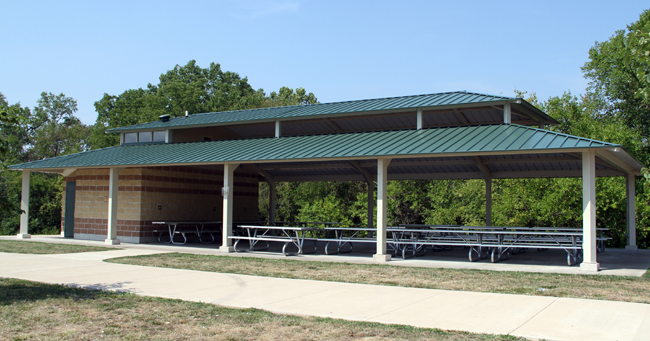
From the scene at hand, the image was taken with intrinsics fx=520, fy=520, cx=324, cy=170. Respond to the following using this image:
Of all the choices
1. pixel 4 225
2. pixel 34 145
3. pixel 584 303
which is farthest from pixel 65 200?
pixel 34 145

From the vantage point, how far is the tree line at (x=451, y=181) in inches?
833

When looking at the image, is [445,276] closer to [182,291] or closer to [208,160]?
[182,291]

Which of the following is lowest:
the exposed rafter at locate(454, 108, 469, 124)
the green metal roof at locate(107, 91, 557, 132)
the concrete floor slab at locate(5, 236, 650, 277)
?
the concrete floor slab at locate(5, 236, 650, 277)

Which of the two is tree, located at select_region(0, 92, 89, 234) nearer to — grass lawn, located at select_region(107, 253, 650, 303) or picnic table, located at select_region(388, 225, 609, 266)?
grass lawn, located at select_region(107, 253, 650, 303)

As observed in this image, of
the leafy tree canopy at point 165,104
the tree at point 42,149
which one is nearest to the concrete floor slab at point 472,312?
the tree at point 42,149

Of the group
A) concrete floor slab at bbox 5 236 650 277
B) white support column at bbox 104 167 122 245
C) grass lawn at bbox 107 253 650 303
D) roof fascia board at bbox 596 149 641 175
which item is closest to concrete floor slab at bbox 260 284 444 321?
grass lawn at bbox 107 253 650 303

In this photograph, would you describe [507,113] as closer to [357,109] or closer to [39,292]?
[357,109]

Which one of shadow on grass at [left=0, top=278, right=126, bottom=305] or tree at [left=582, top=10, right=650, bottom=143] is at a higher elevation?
tree at [left=582, top=10, right=650, bottom=143]

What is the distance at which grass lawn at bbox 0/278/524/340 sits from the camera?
5.37 metres

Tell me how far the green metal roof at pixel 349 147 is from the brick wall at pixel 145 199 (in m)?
0.89

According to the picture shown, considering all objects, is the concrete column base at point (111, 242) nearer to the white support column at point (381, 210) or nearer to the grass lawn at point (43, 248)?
the grass lawn at point (43, 248)

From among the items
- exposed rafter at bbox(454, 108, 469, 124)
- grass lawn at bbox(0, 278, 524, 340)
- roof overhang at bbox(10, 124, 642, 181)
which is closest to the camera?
grass lawn at bbox(0, 278, 524, 340)

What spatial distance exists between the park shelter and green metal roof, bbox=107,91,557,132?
47 mm

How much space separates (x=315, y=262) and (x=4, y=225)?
3516 cm
